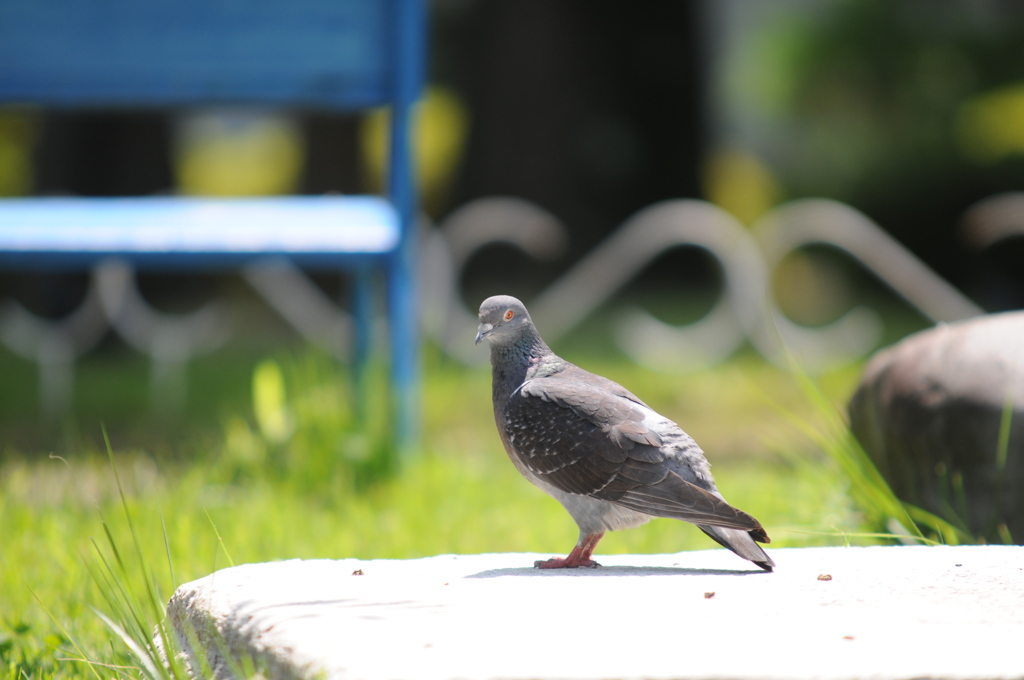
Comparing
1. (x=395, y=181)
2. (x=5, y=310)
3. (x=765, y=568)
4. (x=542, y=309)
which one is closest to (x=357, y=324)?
(x=395, y=181)

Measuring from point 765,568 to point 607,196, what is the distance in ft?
29.6

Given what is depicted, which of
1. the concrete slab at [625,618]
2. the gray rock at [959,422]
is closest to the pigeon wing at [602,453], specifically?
the concrete slab at [625,618]

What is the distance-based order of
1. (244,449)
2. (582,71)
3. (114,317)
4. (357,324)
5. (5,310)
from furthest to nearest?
(582,71), (5,310), (114,317), (357,324), (244,449)

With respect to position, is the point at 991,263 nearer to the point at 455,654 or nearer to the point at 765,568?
the point at 765,568

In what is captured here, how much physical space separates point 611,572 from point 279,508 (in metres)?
1.53

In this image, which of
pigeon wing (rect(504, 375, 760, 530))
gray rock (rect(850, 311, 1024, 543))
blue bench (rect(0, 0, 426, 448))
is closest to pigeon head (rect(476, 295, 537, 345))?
pigeon wing (rect(504, 375, 760, 530))

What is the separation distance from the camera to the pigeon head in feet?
7.40

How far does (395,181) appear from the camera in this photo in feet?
12.7

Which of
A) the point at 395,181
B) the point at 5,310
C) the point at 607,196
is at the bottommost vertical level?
the point at 5,310

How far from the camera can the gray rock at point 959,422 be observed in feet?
9.18

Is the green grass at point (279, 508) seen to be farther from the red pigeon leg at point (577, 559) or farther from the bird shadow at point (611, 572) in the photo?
the red pigeon leg at point (577, 559)

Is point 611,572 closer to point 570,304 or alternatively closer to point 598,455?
point 598,455

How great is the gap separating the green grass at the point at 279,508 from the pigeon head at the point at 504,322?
2.52ft

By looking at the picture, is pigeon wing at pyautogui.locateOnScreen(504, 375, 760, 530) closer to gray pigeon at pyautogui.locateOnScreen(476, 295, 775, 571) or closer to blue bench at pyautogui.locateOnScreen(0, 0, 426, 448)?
gray pigeon at pyautogui.locateOnScreen(476, 295, 775, 571)
